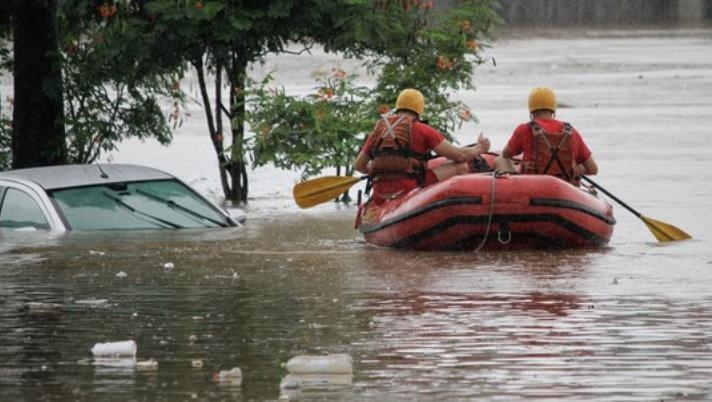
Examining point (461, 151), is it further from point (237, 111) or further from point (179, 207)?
point (237, 111)

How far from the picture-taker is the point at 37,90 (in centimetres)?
2292

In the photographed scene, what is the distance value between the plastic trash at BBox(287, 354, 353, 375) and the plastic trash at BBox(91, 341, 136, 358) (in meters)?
0.99

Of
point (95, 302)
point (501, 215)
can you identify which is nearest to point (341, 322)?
point (95, 302)

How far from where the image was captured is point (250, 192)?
26688mm

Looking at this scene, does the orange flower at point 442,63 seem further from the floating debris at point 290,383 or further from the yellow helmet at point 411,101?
the floating debris at point 290,383

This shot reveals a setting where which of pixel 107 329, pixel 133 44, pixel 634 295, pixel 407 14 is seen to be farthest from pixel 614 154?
pixel 107 329

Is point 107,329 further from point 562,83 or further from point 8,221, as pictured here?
point 562,83

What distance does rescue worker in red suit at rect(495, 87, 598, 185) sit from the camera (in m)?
17.0

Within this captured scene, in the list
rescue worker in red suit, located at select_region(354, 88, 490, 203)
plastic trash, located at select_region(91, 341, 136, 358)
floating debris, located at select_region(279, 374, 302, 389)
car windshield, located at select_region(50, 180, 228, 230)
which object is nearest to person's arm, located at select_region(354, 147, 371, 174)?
rescue worker in red suit, located at select_region(354, 88, 490, 203)

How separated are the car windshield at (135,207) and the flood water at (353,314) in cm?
14

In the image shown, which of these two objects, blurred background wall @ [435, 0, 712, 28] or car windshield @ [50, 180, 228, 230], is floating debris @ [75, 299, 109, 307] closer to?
car windshield @ [50, 180, 228, 230]

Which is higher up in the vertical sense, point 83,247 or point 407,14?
point 407,14

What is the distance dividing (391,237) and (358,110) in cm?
584

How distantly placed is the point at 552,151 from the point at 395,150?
1344 millimetres
